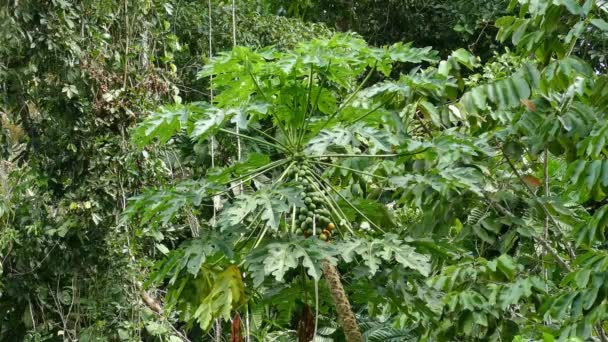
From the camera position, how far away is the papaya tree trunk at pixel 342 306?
7.31 feet

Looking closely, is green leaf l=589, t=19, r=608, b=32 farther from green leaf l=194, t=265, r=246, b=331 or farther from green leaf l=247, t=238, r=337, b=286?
green leaf l=194, t=265, r=246, b=331

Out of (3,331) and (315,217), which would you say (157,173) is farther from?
(315,217)

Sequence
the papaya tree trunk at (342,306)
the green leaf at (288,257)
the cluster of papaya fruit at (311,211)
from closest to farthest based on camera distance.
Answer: the green leaf at (288,257) < the papaya tree trunk at (342,306) < the cluster of papaya fruit at (311,211)

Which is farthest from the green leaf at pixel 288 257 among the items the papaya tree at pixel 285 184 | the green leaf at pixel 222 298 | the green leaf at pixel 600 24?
the green leaf at pixel 600 24

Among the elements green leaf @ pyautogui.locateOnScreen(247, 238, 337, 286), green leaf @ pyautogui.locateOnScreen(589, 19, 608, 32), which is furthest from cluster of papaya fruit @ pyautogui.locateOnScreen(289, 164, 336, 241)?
green leaf @ pyautogui.locateOnScreen(589, 19, 608, 32)

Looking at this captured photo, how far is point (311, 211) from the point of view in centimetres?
235

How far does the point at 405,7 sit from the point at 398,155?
515 centimetres

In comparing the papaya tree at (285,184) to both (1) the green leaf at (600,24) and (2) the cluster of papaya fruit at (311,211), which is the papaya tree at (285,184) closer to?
(2) the cluster of papaya fruit at (311,211)

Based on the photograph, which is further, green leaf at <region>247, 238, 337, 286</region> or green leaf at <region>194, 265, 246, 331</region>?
green leaf at <region>194, 265, 246, 331</region>

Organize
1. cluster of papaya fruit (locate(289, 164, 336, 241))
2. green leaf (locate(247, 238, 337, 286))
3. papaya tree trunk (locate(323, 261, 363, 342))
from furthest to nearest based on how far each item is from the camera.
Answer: cluster of papaya fruit (locate(289, 164, 336, 241)), papaya tree trunk (locate(323, 261, 363, 342)), green leaf (locate(247, 238, 337, 286))

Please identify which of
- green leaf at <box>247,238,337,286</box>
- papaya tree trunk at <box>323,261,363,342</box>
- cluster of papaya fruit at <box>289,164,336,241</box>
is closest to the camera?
green leaf at <box>247,238,337,286</box>

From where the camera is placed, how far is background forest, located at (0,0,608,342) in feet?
7.49

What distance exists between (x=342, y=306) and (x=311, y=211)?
276 millimetres

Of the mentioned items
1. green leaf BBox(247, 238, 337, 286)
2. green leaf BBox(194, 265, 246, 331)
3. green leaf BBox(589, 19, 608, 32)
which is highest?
green leaf BBox(589, 19, 608, 32)
